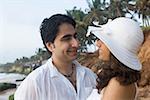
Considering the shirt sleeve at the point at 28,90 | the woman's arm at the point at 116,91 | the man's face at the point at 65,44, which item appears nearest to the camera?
the woman's arm at the point at 116,91

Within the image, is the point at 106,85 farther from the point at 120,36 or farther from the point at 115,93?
the point at 120,36

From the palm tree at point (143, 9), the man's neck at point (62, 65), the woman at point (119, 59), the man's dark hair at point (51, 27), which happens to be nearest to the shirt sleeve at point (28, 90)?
the man's neck at point (62, 65)

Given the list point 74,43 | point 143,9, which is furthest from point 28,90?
point 143,9

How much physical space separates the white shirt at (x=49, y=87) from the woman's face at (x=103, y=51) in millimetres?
509

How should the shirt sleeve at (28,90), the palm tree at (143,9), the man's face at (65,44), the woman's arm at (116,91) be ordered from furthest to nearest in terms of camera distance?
the palm tree at (143,9), the man's face at (65,44), the shirt sleeve at (28,90), the woman's arm at (116,91)

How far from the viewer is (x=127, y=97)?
2.17 meters

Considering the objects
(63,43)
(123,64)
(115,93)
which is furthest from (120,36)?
(63,43)

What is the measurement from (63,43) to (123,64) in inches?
25.4

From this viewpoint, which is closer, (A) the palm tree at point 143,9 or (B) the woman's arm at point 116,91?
(B) the woman's arm at point 116,91

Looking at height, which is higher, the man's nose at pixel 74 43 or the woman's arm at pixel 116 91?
the man's nose at pixel 74 43

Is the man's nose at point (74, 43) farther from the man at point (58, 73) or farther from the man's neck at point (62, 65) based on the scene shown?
the man's neck at point (62, 65)

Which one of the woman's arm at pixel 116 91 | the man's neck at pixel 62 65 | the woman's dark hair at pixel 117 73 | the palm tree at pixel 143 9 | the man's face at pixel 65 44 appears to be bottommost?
the woman's arm at pixel 116 91

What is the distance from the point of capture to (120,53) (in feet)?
7.09

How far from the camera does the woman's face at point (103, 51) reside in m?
2.20
